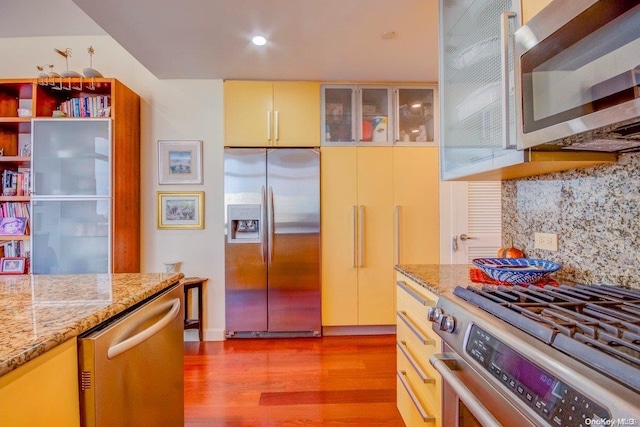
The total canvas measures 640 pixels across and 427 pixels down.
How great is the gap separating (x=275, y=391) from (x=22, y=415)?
5.63ft

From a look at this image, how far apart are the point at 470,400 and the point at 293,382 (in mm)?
1687

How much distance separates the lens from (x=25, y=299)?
1.06m

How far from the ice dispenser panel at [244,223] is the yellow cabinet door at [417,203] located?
4.34ft

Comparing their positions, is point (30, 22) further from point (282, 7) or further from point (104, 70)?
point (282, 7)

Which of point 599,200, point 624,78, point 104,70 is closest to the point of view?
point 624,78

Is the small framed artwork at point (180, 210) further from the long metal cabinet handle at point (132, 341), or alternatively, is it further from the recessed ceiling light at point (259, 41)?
the long metal cabinet handle at point (132, 341)

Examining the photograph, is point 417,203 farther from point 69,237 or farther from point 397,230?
point 69,237

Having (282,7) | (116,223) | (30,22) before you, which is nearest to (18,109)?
(30,22)

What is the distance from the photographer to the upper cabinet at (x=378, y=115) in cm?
307

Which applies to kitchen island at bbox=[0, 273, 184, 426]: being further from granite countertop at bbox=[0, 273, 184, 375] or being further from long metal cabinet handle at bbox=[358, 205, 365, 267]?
long metal cabinet handle at bbox=[358, 205, 365, 267]

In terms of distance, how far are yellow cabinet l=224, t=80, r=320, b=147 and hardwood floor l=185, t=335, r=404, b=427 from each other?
73.2 inches

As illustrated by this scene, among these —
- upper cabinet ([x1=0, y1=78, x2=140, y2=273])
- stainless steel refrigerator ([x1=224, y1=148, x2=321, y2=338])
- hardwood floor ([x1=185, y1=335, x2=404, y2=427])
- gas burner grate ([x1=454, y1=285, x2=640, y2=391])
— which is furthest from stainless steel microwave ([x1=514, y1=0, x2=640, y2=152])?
upper cabinet ([x1=0, y1=78, x2=140, y2=273])

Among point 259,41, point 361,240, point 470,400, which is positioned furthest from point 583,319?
point 259,41

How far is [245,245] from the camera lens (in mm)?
2996
